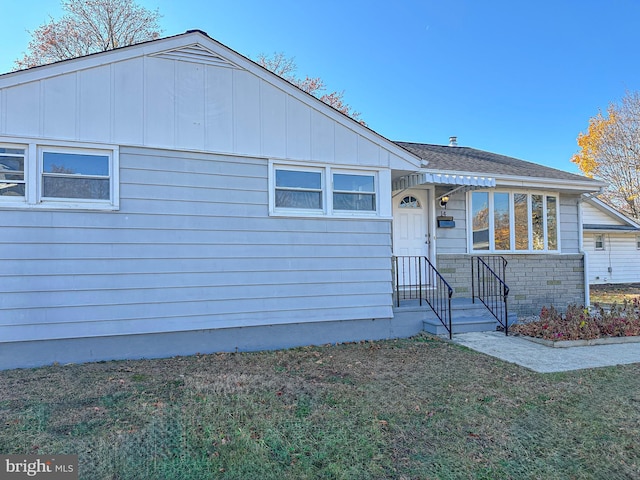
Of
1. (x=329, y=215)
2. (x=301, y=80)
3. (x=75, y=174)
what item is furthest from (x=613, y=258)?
(x=75, y=174)

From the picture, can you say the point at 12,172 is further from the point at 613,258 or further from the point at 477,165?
the point at 613,258

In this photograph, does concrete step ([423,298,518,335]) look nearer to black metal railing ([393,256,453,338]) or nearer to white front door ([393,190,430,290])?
black metal railing ([393,256,453,338])

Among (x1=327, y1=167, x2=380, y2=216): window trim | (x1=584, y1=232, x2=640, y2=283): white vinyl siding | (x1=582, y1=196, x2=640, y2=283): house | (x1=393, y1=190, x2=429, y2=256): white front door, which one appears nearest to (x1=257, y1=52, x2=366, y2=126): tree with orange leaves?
(x1=582, y1=196, x2=640, y2=283): house

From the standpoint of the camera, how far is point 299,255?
6094 millimetres

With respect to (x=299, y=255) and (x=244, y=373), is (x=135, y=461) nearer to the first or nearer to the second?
(x=244, y=373)

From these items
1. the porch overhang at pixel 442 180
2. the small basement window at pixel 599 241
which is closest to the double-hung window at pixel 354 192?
the porch overhang at pixel 442 180

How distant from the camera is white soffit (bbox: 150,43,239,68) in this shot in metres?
5.55

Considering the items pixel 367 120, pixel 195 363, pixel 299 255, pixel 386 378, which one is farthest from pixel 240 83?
pixel 367 120

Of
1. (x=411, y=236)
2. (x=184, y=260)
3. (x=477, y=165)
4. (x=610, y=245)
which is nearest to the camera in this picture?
(x=184, y=260)

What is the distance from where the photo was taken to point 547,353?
5605mm

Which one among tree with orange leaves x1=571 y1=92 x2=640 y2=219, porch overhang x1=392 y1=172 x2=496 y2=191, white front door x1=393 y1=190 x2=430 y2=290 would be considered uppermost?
tree with orange leaves x1=571 y1=92 x2=640 y2=219

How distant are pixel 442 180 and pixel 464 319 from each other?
2575 millimetres

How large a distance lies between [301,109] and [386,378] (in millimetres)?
4154

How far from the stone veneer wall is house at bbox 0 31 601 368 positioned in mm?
1874
